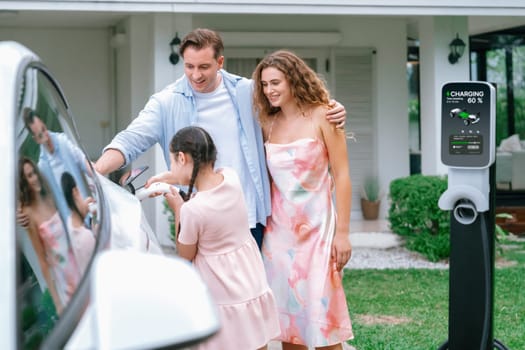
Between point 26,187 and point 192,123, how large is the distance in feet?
6.97

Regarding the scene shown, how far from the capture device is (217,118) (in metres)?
4.45

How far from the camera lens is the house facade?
11945mm

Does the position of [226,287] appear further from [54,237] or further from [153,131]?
[54,237]

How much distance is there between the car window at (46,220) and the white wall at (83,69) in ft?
41.3

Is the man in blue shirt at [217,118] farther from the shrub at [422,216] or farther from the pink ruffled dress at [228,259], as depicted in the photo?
the shrub at [422,216]

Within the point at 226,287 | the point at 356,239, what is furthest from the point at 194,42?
the point at 356,239

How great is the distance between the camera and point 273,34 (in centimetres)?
1366

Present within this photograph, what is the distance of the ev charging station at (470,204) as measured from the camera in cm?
476

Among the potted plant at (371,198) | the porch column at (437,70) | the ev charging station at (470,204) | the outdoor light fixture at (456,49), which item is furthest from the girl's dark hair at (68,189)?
the potted plant at (371,198)

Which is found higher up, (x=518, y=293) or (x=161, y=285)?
(x=161, y=285)

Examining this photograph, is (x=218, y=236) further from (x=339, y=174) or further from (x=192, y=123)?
(x=339, y=174)

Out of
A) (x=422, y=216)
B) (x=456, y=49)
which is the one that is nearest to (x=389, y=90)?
(x=456, y=49)

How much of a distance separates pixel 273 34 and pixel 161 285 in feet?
39.8

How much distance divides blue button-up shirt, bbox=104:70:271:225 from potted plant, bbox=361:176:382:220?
982 cm
